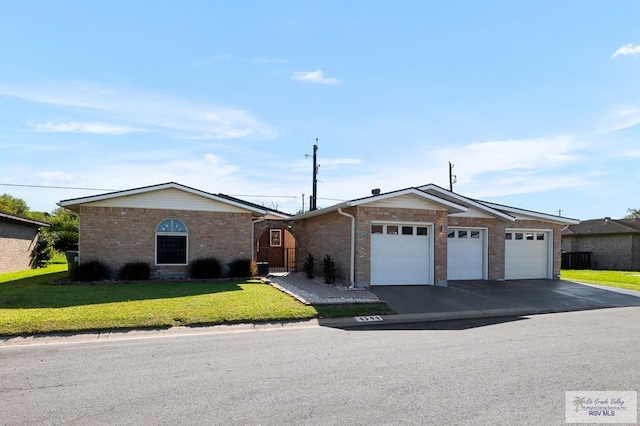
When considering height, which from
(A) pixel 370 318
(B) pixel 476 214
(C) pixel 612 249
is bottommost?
(A) pixel 370 318

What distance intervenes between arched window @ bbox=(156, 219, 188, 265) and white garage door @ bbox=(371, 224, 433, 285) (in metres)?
7.62

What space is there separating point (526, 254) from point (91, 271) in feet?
59.9

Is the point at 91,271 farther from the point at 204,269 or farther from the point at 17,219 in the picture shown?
the point at 17,219

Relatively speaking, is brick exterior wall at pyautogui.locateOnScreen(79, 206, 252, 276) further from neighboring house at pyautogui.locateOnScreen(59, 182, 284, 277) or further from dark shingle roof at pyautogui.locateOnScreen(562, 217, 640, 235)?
dark shingle roof at pyautogui.locateOnScreen(562, 217, 640, 235)

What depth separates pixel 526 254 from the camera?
2081cm

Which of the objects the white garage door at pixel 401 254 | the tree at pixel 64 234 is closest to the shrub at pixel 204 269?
the white garage door at pixel 401 254

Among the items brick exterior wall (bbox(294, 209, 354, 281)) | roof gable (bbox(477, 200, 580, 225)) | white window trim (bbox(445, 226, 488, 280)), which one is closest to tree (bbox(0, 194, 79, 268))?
brick exterior wall (bbox(294, 209, 354, 281))

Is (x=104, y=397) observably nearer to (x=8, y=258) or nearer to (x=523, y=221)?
(x=523, y=221)

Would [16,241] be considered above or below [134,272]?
above

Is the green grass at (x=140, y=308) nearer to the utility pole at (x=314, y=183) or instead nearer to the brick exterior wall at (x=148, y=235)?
the brick exterior wall at (x=148, y=235)

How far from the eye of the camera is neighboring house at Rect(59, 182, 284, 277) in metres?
17.1

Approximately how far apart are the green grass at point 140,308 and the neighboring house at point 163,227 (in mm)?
2780

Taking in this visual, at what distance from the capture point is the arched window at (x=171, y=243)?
1788 centimetres
